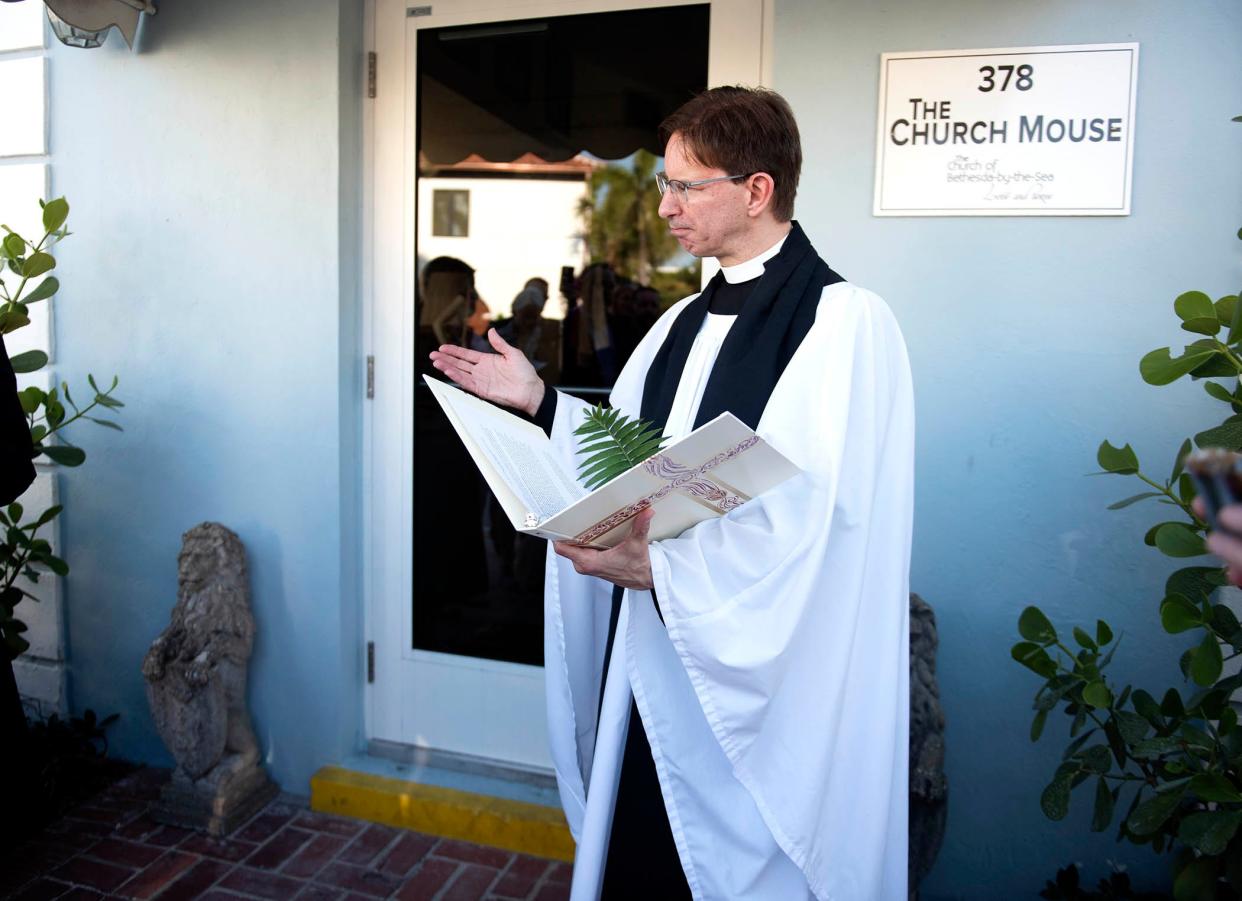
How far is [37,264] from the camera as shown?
3.13 m

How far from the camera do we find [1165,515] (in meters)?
2.58

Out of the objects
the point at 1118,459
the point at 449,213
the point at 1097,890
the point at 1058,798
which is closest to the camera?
the point at 1118,459

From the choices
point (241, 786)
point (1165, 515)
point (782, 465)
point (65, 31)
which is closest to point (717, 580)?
point (782, 465)

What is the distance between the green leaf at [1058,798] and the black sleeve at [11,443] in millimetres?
2543

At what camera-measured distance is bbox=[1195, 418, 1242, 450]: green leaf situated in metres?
1.90

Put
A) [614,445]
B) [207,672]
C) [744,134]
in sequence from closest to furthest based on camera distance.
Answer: [614,445], [744,134], [207,672]

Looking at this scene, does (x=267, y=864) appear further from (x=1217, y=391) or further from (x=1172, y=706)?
(x=1217, y=391)

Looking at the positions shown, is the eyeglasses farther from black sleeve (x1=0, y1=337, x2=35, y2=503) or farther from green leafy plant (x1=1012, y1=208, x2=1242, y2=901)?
black sleeve (x1=0, y1=337, x2=35, y2=503)

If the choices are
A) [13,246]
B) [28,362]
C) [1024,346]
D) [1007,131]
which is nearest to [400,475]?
[28,362]

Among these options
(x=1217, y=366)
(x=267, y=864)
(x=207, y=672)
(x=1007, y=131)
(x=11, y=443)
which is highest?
(x=1007, y=131)

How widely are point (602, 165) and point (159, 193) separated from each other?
1.68m

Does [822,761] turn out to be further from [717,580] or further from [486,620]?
[486,620]

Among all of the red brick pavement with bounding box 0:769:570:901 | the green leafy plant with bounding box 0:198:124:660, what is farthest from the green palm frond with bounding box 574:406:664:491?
the green leafy plant with bounding box 0:198:124:660

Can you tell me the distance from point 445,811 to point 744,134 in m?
2.53
